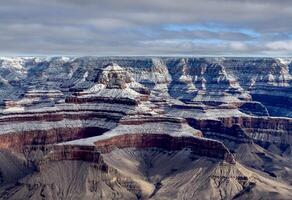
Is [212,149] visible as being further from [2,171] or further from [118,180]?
[2,171]

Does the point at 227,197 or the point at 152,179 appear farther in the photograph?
the point at 152,179

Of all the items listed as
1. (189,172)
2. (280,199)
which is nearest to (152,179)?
(189,172)

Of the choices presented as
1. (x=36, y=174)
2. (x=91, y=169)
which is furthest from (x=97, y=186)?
(x=36, y=174)

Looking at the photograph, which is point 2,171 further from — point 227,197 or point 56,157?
point 227,197

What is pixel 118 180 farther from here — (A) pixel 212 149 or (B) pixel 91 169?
(A) pixel 212 149

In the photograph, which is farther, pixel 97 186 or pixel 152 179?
pixel 152 179

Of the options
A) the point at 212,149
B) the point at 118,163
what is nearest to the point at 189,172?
the point at 212,149

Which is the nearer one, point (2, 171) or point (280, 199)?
point (280, 199)
